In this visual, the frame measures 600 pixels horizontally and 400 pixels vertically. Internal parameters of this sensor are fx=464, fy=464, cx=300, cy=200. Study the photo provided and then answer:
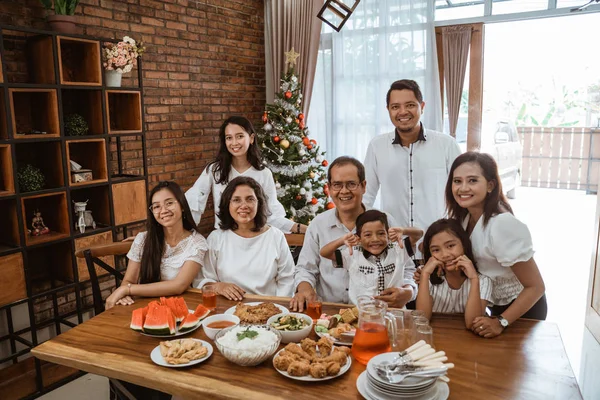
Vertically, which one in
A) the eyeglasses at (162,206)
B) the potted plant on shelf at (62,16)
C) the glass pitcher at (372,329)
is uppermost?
the potted plant on shelf at (62,16)

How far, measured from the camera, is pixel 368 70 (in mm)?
4816

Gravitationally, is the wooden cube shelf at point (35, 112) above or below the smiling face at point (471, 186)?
above

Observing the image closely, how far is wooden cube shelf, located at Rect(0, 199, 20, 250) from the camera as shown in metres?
2.72

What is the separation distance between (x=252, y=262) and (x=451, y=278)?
0.93 metres

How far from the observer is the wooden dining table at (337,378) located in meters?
1.21

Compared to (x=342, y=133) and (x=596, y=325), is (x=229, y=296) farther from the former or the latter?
(x=342, y=133)

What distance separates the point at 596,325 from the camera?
2.02 meters

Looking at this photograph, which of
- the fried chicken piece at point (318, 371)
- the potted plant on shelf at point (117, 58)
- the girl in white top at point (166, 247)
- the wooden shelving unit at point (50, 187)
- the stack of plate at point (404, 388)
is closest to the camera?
the stack of plate at point (404, 388)

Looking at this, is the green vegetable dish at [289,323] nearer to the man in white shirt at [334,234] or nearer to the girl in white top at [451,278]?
the man in white shirt at [334,234]

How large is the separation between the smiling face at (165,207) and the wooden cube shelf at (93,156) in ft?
4.19

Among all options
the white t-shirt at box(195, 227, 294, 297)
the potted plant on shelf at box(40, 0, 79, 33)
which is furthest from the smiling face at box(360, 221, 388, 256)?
the potted plant on shelf at box(40, 0, 79, 33)

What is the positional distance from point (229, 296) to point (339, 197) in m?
0.60

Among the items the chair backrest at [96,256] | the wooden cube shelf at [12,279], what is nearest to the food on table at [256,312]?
the chair backrest at [96,256]

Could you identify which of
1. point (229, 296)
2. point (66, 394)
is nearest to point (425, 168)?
point (229, 296)
